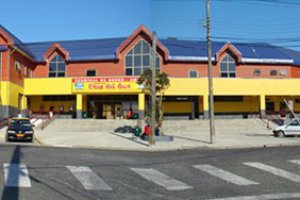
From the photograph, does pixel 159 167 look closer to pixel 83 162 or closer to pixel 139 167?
pixel 139 167

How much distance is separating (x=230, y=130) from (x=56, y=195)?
30429 millimetres

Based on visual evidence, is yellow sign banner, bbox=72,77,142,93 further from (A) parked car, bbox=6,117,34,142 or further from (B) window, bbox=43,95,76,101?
(A) parked car, bbox=6,117,34,142

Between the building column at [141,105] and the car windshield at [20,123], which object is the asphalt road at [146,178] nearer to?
the car windshield at [20,123]

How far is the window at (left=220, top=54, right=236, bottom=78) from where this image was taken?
152ft

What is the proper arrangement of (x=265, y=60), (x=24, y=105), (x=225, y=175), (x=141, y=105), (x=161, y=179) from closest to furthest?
(x=161, y=179) → (x=225, y=175) → (x=141, y=105) → (x=24, y=105) → (x=265, y=60)

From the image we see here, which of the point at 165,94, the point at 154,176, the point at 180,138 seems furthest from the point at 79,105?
the point at 154,176

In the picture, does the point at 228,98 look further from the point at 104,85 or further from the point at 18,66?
the point at 18,66

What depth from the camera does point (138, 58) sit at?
146 feet

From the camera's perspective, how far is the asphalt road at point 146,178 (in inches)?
377

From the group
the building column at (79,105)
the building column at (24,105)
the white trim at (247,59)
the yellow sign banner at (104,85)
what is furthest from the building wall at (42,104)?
the white trim at (247,59)

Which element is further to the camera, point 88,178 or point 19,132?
point 19,132

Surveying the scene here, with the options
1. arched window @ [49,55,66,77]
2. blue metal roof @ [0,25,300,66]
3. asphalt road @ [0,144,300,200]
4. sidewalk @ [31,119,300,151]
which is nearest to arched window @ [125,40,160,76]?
blue metal roof @ [0,25,300,66]

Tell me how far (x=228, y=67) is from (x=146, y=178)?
3624cm

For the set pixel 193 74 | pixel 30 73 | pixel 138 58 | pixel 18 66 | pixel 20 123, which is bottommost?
pixel 20 123
